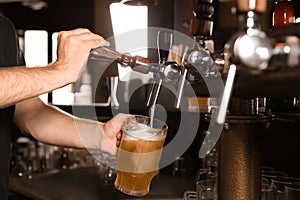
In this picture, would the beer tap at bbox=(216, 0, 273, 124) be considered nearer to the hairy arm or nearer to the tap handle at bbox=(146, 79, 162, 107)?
the tap handle at bbox=(146, 79, 162, 107)

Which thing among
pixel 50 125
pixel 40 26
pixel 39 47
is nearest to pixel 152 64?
pixel 50 125

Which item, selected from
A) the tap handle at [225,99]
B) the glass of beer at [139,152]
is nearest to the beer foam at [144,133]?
the glass of beer at [139,152]

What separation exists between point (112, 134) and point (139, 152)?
0.92 feet

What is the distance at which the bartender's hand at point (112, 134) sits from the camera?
1238mm

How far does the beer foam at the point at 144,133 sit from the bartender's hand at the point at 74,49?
20 centimetres

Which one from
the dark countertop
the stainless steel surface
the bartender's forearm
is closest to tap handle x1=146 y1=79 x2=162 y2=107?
the stainless steel surface

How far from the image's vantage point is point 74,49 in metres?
1.06

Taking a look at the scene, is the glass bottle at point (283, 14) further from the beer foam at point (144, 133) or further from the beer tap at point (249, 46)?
the beer tap at point (249, 46)

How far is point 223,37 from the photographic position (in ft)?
9.60

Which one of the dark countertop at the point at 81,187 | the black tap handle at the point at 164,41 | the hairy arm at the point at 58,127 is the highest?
the black tap handle at the point at 164,41

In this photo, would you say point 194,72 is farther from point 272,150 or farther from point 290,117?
point 272,150

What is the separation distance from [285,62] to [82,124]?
1038 mm

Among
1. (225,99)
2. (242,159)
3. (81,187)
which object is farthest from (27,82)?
(81,187)

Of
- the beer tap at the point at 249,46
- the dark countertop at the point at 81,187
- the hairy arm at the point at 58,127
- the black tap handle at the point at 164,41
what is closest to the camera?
the beer tap at the point at 249,46
